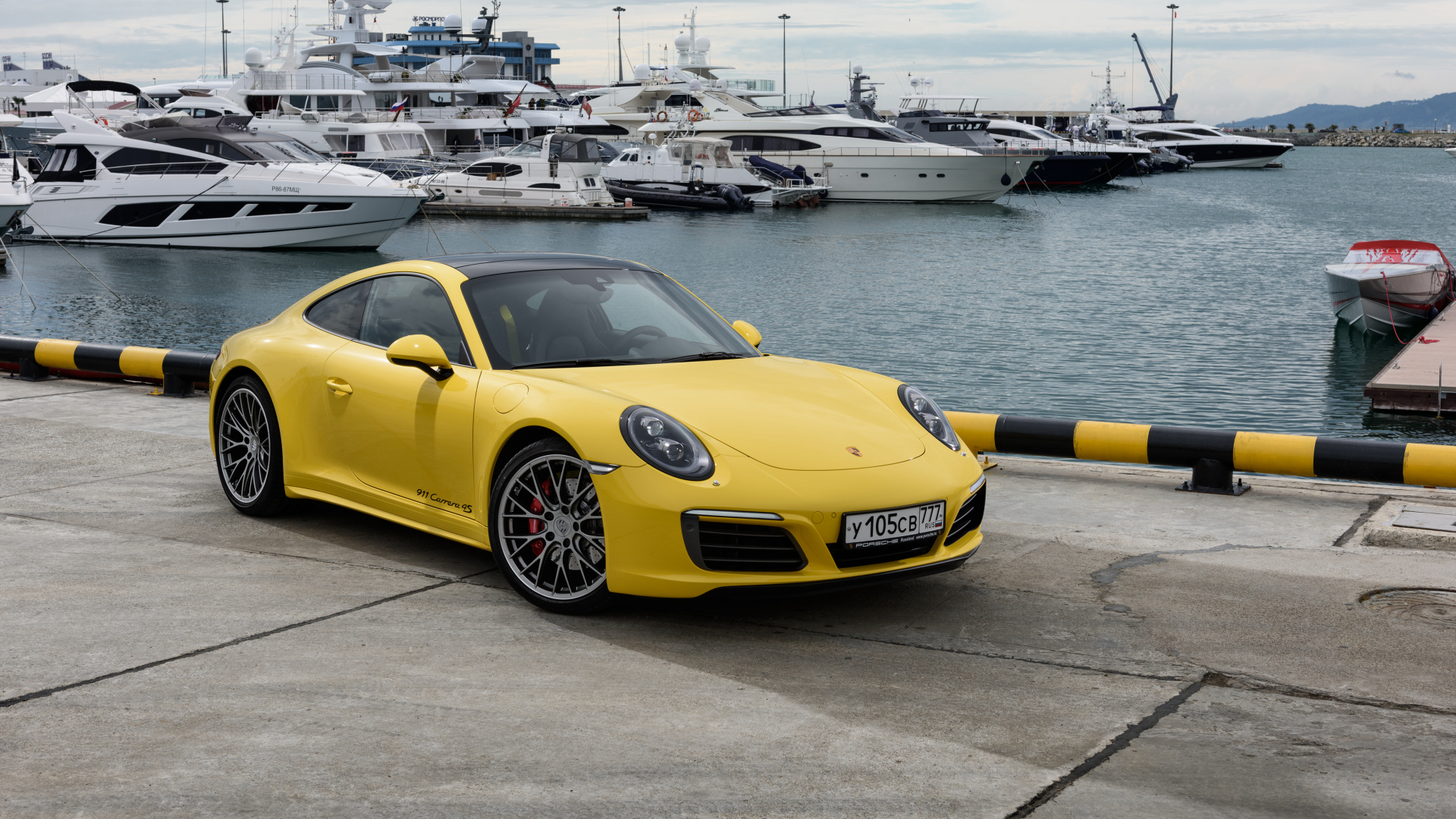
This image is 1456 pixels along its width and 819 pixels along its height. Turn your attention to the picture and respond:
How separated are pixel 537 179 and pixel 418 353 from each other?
4500 cm

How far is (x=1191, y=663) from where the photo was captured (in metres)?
4.30

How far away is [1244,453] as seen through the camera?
23.5 feet

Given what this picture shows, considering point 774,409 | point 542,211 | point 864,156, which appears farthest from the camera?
point 864,156

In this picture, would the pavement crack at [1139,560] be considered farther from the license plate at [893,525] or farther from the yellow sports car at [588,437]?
the license plate at [893,525]

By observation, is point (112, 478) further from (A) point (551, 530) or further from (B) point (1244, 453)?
(B) point (1244, 453)

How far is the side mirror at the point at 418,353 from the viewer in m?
5.17

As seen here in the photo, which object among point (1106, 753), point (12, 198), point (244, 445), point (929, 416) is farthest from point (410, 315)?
point (12, 198)

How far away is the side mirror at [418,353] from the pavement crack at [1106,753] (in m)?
2.88

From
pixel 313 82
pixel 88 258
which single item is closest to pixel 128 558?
pixel 88 258

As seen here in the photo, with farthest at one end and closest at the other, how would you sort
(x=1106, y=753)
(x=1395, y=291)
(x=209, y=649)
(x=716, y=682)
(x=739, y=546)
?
1. (x=1395, y=291)
2. (x=739, y=546)
3. (x=209, y=649)
4. (x=716, y=682)
5. (x=1106, y=753)

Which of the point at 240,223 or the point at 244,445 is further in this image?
the point at 240,223

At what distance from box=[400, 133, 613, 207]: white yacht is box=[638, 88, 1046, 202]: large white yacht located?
7865 mm

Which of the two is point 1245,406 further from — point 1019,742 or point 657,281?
point 1019,742

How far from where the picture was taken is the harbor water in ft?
59.0
